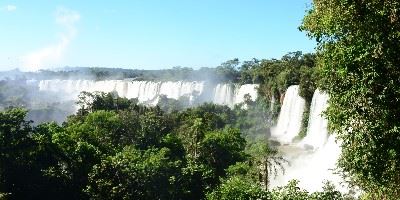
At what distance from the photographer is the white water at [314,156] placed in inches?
1815

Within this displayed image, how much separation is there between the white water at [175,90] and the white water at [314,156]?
31.1 m

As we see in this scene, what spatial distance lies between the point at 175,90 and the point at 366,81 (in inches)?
4231

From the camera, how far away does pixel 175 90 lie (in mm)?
119500

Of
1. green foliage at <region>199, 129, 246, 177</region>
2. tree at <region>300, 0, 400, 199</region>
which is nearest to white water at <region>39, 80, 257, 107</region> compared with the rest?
green foliage at <region>199, 129, 246, 177</region>

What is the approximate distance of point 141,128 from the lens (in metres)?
57.0

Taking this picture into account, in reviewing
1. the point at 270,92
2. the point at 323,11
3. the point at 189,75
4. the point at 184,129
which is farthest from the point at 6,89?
the point at 323,11

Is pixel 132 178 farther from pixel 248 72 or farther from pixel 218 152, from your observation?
pixel 248 72

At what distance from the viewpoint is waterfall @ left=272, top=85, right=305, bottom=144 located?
69625 mm

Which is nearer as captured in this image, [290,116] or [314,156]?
[314,156]

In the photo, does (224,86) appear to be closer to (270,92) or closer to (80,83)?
(270,92)

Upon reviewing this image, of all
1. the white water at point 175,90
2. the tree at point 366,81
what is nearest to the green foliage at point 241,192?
the tree at point 366,81

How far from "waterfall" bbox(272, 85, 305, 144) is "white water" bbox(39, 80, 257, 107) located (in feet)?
59.3

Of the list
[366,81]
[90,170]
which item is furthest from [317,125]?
[366,81]

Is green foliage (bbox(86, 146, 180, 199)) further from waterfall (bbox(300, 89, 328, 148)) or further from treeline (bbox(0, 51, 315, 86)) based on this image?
treeline (bbox(0, 51, 315, 86))
